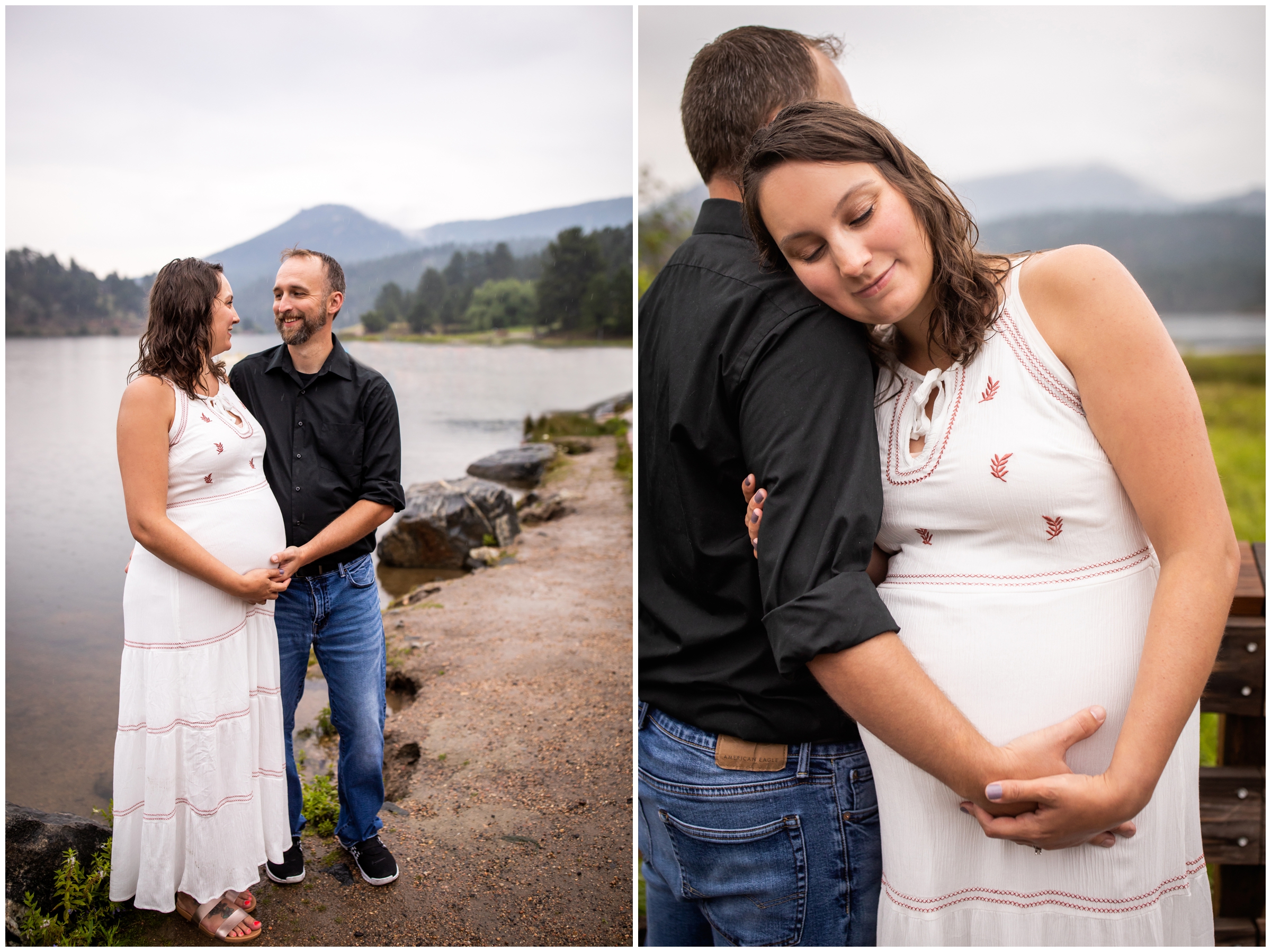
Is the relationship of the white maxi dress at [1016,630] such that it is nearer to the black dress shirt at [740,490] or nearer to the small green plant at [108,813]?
the black dress shirt at [740,490]

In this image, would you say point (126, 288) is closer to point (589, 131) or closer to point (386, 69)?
point (386, 69)

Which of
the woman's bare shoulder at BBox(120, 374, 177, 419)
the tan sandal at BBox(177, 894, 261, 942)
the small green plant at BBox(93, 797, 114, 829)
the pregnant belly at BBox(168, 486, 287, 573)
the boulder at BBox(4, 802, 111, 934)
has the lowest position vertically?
the tan sandal at BBox(177, 894, 261, 942)

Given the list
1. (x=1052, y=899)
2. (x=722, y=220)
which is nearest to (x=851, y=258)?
(x=722, y=220)

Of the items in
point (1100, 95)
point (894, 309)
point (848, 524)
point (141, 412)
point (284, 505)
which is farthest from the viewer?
point (1100, 95)

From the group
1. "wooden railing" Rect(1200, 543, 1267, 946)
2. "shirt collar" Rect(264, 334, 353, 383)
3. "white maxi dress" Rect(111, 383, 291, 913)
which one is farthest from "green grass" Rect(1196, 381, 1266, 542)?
"white maxi dress" Rect(111, 383, 291, 913)

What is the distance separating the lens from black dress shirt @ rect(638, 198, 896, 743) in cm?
123

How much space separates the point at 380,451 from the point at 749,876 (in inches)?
55.0

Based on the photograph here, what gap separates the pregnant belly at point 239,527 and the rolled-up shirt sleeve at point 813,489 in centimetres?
132

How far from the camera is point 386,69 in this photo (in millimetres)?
2312

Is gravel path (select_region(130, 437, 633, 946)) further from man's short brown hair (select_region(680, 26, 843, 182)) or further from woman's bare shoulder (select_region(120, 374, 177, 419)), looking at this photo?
man's short brown hair (select_region(680, 26, 843, 182))

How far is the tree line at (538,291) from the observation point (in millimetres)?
2467

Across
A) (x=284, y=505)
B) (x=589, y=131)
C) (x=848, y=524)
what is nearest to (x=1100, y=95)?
(x=589, y=131)

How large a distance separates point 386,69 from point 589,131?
576 mm

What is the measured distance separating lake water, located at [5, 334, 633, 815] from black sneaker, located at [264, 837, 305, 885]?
1.46 ft
